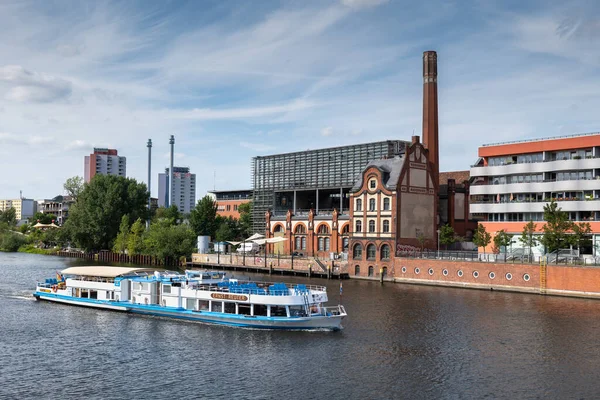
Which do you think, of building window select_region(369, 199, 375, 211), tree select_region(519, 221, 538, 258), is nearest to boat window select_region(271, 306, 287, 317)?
tree select_region(519, 221, 538, 258)

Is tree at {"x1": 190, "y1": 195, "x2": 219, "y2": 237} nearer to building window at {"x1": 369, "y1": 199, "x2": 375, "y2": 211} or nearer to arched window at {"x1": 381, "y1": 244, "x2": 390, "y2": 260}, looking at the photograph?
building window at {"x1": 369, "y1": 199, "x2": 375, "y2": 211}

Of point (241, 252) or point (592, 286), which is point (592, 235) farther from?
point (241, 252)

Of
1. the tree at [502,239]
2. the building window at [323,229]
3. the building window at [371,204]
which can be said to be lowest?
the tree at [502,239]

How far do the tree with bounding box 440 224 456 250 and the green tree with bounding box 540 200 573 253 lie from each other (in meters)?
20.5

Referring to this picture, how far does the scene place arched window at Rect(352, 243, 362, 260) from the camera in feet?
338

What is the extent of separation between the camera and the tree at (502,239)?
287 feet

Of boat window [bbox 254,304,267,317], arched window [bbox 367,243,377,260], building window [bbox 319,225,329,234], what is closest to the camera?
boat window [bbox 254,304,267,317]

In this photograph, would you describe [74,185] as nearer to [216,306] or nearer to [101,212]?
[101,212]

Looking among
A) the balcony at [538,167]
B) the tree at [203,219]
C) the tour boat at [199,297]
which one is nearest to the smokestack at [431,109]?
the balcony at [538,167]

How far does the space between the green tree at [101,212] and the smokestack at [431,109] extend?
250 feet

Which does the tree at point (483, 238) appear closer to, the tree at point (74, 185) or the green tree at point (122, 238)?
the green tree at point (122, 238)

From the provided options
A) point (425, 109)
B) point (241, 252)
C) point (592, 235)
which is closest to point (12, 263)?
point (241, 252)

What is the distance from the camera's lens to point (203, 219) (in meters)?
145

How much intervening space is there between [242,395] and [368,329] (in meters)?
20.3
